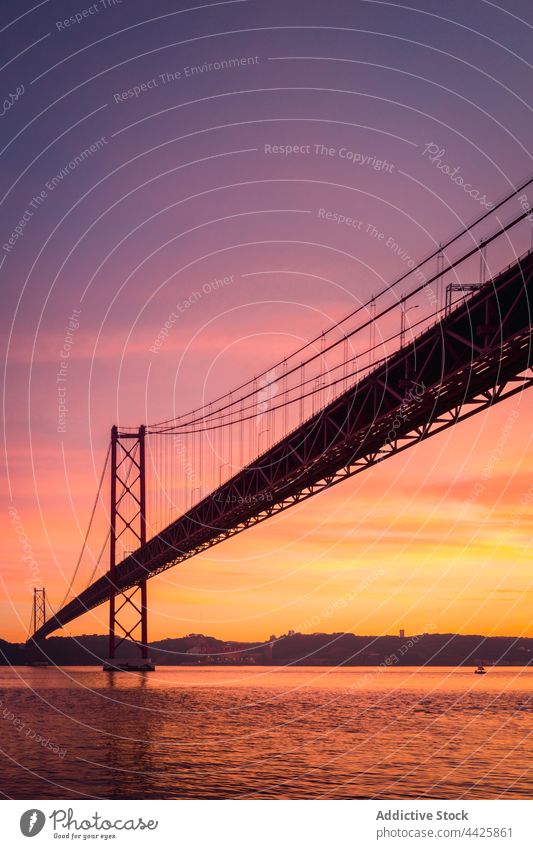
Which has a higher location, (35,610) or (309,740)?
(35,610)

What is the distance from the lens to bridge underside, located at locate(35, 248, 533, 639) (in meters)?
26.7

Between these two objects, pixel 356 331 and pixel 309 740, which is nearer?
pixel 309 740

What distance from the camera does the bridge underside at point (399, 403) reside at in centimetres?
2670

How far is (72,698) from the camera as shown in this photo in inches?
2584

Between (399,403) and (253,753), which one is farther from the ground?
(399,403)

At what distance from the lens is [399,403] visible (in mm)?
34750

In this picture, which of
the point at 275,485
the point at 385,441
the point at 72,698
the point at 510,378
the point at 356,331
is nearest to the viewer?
the point at 510,378

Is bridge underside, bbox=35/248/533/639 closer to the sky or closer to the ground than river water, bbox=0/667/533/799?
closer to the sky

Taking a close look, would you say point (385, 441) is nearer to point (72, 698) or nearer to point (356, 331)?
point (356, 331)

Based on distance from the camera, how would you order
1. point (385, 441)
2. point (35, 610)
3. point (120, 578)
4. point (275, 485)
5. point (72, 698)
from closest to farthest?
point (385, 441), point (275, 485), point (72, 698), point (120, 578), point (35, 610)

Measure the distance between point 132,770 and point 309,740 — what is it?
36.4 ft

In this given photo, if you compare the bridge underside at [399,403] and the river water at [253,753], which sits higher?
the bridge underside at [399,403]

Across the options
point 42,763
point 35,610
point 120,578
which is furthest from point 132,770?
point 35,610
